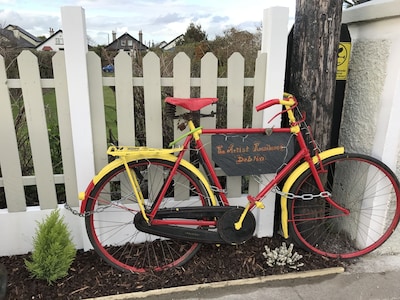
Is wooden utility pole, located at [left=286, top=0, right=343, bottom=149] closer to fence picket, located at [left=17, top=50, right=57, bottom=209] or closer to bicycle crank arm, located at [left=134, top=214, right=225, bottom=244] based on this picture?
bicycle crank arm, located at [left=134, top=214, right=225, bottom=244]

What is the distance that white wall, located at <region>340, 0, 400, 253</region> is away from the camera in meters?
2.33

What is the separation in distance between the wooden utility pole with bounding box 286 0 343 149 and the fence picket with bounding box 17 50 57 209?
180 centimetres

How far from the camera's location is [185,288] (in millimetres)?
2281

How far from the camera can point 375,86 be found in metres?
2.49

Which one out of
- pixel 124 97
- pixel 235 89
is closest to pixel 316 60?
pixel 235 89

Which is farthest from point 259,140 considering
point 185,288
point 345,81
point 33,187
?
point 33,187

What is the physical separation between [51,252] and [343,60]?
2.43 meters

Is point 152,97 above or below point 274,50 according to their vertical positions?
below

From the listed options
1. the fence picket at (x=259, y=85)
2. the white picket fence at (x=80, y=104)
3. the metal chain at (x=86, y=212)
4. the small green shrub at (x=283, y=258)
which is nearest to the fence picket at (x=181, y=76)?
the white picket fence at (x=80, y=104)

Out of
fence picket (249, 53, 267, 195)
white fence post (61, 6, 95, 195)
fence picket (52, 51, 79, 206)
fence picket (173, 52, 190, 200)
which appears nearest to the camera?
white fence post (61, 6, 95, 195)

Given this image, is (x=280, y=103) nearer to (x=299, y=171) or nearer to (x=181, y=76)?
(x=299, y=171)

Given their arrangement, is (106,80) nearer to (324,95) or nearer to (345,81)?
(324,95)

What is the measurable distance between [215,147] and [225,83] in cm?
50

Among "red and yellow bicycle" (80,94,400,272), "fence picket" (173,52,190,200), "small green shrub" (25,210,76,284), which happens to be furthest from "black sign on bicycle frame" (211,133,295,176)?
"small green shrub" (25,210,76,284)
